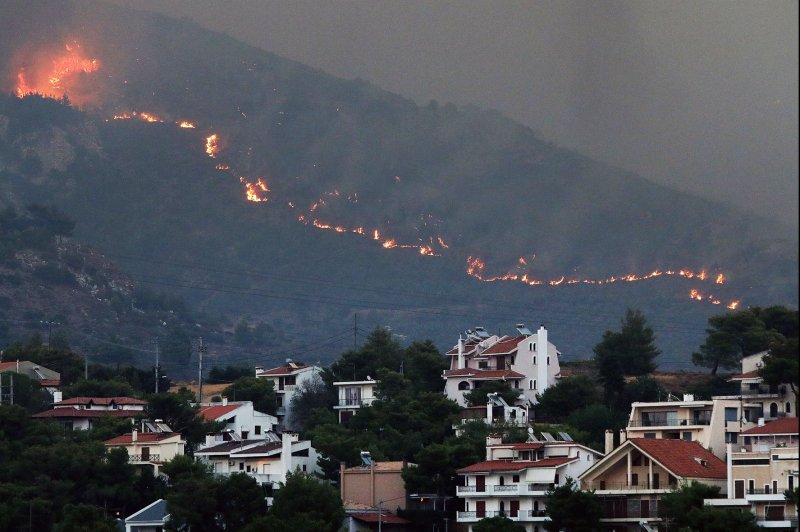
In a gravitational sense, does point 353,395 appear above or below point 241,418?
above

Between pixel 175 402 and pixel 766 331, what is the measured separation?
29241 millimetres

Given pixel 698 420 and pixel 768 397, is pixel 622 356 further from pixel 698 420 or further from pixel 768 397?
pixel 698 420

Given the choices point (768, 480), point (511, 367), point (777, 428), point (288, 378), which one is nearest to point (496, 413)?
point (511, 367)

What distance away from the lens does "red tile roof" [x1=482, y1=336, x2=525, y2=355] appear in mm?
96688

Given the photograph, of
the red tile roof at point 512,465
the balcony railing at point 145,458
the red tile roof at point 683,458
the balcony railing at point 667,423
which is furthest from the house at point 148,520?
the red tile roof at point 683,458

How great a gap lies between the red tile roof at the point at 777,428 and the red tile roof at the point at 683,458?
1.73 m

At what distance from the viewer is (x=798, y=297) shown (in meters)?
24.8

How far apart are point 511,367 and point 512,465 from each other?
23371 mm

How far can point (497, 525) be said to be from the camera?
2692 inches

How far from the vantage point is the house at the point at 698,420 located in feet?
247

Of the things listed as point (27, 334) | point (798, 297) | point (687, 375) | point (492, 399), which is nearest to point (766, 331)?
point (687, 375)

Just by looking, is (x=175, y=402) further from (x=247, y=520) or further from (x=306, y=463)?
(x=247, y=520)

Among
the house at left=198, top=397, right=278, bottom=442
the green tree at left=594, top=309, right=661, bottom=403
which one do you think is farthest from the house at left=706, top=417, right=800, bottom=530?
the house at left=198, top=397, right=278, bottom=442

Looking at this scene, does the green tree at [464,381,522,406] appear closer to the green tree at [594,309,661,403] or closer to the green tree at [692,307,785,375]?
the green tree at [594,309,661,403]
